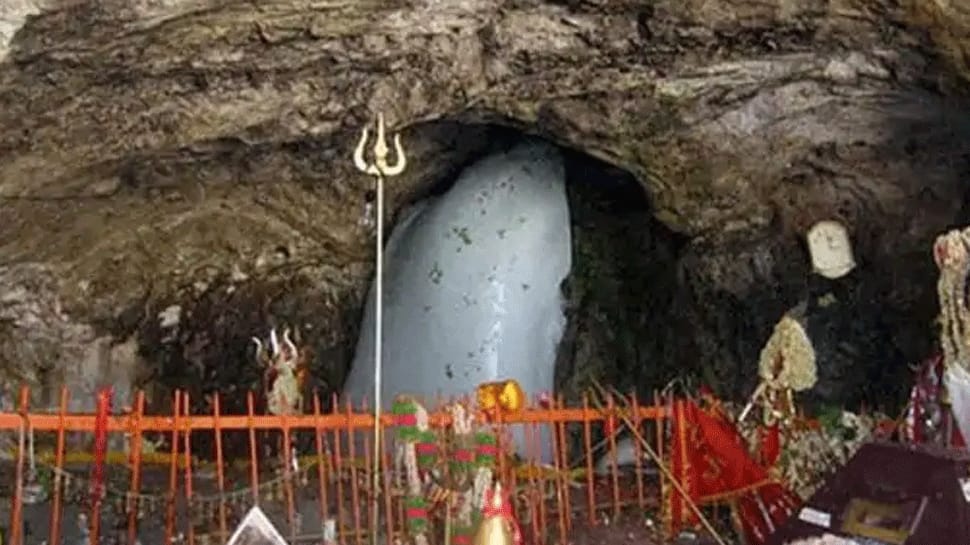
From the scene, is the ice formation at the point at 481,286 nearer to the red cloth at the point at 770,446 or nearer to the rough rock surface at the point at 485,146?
the rough rock surface at the point at 485,146

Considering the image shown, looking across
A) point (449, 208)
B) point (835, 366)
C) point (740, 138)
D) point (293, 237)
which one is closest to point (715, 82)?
point (740, 138)

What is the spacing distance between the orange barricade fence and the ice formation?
130cm

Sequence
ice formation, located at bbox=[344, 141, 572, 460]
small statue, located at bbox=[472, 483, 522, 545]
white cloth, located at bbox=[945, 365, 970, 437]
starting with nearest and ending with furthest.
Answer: small statue, located at bbox=[472, 483, 522, 545], white cloth, located at bbox=[945, 365, 970, 437], ice formation, located at bbox=[344, 141, 572, 460]

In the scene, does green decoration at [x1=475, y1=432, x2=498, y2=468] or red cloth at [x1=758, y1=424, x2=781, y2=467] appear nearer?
green decoration at [x1=475, y1=432, x2=498, y2=468]

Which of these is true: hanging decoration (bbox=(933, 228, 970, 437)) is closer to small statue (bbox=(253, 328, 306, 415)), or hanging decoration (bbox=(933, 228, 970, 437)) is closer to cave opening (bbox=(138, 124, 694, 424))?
cave opening (bbox=(138, 124, 694, 424))

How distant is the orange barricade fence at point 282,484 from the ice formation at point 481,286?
1.30 meters

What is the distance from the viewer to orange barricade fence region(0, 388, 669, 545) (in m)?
7.43

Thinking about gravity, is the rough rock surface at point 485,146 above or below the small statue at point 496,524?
above

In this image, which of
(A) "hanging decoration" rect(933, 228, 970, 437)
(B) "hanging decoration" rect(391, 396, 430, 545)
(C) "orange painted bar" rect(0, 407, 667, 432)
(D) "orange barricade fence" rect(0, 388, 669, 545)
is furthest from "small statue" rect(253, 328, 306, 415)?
(A) "hanging decoration" rect(933, 228, 970, 437)

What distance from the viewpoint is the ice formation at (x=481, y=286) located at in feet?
36.6

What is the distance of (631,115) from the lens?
31.8ft

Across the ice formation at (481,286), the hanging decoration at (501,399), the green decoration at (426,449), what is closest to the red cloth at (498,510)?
the green decoration at (426,449)

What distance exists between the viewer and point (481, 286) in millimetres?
11289

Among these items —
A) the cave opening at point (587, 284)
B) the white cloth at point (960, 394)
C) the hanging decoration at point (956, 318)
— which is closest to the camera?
the white cloth at point (960, 394)
